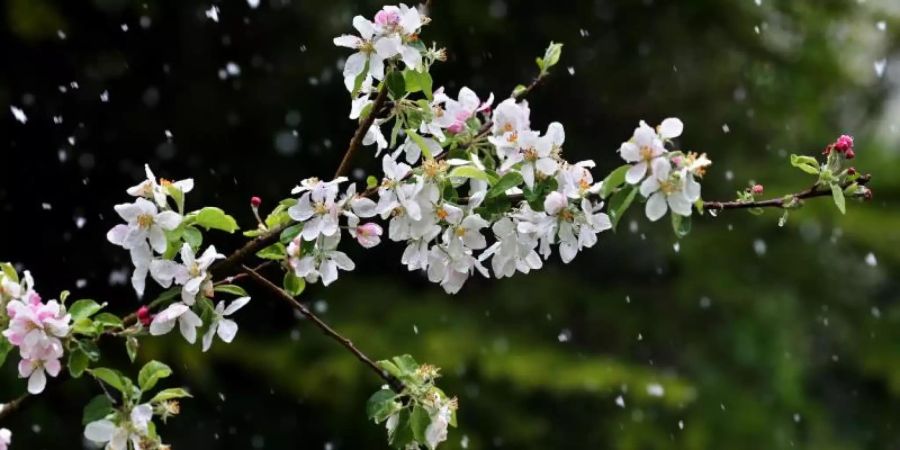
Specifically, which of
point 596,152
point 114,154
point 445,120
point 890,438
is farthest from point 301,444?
point 890,438

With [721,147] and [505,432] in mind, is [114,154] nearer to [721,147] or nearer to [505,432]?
[505,432]

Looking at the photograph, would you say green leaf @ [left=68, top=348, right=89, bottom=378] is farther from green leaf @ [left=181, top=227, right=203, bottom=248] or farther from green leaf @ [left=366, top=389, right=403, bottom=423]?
green leaf @ [left=366, top=389, right=403, bottom=423]

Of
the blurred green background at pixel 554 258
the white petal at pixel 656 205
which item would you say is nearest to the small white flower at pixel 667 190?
the white petal at pixel 656 205

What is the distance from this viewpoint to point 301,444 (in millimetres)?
3068

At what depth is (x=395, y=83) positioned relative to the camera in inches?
34.1

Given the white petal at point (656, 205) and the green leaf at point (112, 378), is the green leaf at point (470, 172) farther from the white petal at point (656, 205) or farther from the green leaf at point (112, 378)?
the green leaf at point (112, 378)

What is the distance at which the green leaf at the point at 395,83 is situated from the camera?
0.87 m

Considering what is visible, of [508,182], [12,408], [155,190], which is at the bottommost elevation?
[12,408]

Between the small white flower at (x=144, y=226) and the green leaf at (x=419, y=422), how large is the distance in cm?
25

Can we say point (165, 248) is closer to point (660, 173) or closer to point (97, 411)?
point (97, 411)

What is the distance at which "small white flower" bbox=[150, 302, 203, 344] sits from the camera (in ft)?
2.54

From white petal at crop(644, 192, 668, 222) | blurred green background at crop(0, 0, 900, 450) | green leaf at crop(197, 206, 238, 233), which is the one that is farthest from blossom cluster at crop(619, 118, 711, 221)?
blurred green background at crop(0, 0, 900, 450)

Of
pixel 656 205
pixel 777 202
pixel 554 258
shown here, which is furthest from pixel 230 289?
pixel 554 258

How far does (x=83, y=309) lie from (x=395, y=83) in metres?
0.31
